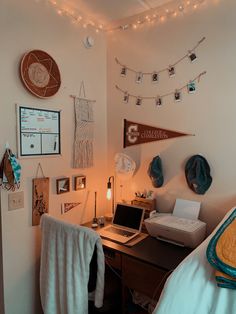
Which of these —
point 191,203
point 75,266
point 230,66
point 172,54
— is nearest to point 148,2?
point 172,54

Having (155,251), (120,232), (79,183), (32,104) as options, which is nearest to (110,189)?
(79,183)

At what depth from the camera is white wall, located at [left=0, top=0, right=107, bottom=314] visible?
63.2 inches

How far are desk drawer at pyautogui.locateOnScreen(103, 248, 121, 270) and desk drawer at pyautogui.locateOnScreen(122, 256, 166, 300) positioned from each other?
5 cm

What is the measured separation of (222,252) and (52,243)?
104 centimetres

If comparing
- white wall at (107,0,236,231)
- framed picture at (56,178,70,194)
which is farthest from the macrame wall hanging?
white wall at (107,0,236,231)

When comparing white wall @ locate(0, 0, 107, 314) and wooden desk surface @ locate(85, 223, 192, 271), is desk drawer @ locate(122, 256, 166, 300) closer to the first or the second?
wooden desk surface @ locate(85, 223, 192, 271)

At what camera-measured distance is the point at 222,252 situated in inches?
39.8

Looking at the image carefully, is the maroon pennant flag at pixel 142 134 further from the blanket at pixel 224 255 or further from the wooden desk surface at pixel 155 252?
the blanket at pixel 224 255

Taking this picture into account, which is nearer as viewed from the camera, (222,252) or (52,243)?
(222,252)

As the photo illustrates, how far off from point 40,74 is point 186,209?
1.47m

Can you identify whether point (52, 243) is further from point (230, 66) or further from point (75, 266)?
point (230, 66)

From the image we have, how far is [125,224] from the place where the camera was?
1985mm

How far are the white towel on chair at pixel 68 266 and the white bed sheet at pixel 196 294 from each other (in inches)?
20.7

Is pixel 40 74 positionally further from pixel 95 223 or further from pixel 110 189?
pixel 95 223
